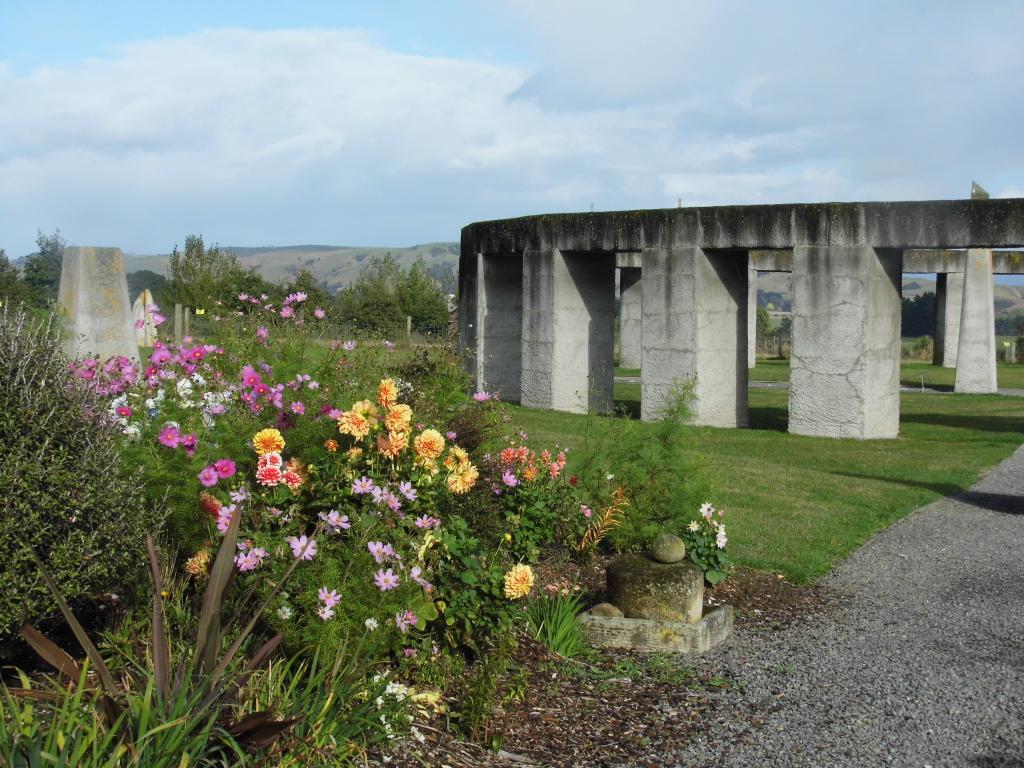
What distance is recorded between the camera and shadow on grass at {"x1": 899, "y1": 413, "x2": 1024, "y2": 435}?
754 inches

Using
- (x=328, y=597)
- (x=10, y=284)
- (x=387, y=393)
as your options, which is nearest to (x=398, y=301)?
(x=10, y=284)

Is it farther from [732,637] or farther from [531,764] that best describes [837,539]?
[531,764]

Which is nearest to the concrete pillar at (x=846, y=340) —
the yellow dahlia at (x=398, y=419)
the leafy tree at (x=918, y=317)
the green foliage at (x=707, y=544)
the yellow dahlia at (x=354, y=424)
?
the green foliage at (x=707, y=544)

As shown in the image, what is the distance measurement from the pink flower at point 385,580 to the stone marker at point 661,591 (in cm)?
197

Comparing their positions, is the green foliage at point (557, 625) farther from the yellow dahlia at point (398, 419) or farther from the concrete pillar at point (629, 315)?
the concrete pillar at point (629, 315)

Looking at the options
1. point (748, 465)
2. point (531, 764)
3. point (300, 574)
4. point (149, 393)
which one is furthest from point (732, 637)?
point (748, 465)

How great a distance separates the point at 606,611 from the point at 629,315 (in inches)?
1133

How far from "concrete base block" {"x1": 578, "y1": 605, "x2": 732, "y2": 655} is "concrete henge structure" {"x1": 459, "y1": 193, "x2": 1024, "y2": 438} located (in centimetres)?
809

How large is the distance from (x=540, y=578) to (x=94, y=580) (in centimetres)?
312

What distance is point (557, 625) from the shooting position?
5.99 metres

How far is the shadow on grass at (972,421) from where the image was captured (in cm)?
1914

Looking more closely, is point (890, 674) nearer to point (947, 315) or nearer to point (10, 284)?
point (10, 284)

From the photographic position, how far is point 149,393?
6.19 meters

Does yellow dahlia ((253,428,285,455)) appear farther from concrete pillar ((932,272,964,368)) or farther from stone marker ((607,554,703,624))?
concrete pillar ((932,272,964,368))
